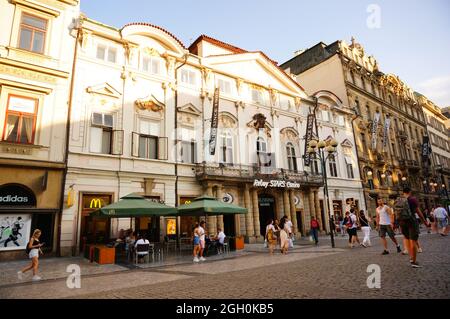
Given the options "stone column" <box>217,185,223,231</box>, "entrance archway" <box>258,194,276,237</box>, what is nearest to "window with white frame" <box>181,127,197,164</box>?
"stone column" <box>217,185,223,231</box>

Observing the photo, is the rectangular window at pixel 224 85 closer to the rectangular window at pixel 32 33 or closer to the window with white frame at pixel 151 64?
the window with white frame at pixel 151 64

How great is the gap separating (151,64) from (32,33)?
23.2 feet

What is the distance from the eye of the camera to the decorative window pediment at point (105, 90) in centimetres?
1680

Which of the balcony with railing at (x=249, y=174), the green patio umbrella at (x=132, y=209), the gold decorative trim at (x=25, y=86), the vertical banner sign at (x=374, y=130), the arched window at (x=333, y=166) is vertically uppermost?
the vertical banner sign at (x=374, y=130)

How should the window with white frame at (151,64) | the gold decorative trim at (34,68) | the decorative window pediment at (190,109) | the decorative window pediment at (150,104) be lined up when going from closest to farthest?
the gold decorative trim at (34,68) → the decorative window pediment at (150,104) → the window with white frame at (151,64) → the decorative window pediment at (190,109)

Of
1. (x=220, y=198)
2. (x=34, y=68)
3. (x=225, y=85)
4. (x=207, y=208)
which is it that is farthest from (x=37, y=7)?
(x=220, y=198)

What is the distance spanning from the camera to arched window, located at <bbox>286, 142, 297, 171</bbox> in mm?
26250

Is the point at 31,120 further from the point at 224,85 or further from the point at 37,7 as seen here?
the point at 224,85

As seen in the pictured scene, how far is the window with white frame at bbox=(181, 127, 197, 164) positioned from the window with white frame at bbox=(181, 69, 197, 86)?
12.9 feet

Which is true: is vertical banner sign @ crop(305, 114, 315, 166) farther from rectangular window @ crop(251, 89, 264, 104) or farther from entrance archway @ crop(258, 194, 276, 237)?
entrance archway @ crop(258, 194, 276, 237)

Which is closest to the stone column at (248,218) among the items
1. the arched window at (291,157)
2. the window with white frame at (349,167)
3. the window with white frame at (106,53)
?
the arched window at (291,157)

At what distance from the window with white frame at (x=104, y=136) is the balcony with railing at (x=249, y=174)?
18.8 feet

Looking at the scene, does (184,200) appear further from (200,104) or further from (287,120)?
(287,120)

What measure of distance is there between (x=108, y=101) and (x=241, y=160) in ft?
35.6
